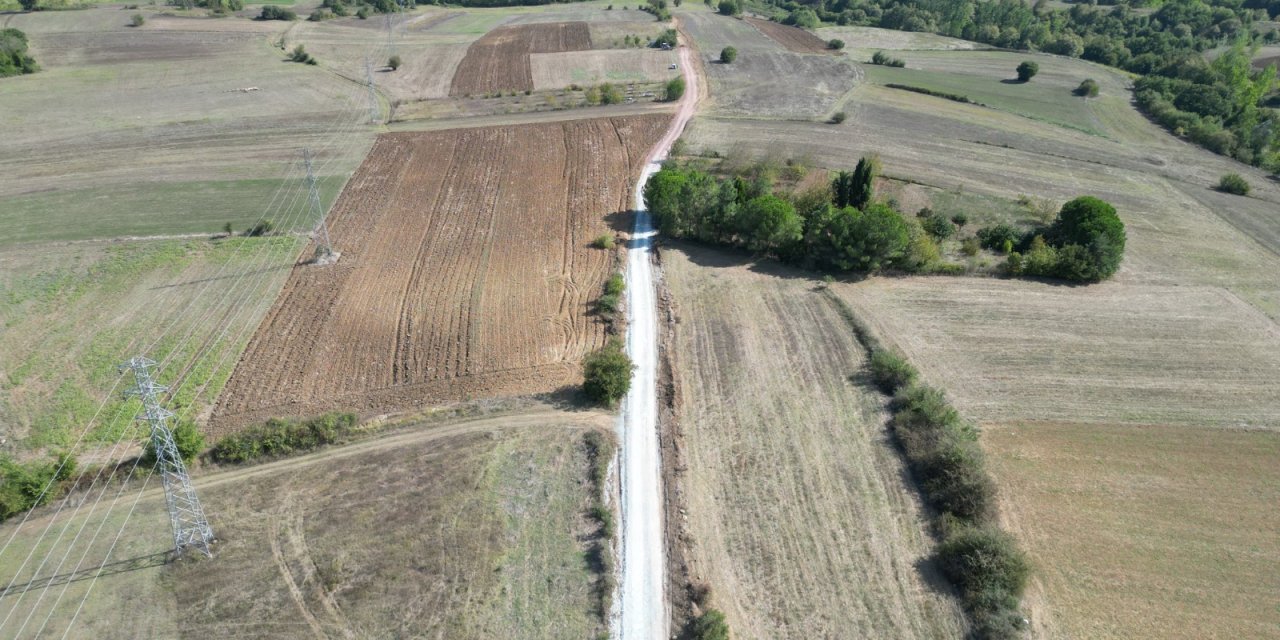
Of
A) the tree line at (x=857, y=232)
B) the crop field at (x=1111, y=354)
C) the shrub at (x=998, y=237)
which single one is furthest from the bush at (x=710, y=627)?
the shrub at (x=998, y=237)

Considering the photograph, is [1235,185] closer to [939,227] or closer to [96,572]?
[939,227]

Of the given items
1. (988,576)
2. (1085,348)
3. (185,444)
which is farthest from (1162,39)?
(185,444)

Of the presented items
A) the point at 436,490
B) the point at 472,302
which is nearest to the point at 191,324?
the point at 472,302

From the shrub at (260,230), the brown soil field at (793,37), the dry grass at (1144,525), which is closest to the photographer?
the dry grass at (1144,525)

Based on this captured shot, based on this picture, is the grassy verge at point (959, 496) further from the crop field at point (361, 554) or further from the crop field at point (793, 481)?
the crop field at point (361, 554)

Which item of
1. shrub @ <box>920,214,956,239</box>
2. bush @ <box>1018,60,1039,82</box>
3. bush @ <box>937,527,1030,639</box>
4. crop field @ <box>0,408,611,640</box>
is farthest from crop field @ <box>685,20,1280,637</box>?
bush @ <box>1018,60,1039,82</box>

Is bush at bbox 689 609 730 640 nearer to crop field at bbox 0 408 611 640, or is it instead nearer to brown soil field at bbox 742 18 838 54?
crop field at bbox 0 408 611 640
